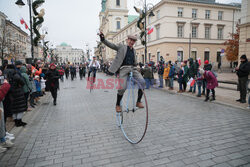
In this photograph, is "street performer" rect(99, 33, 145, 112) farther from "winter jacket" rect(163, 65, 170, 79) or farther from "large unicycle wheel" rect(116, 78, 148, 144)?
"winter jacket" rect(163, 65, 170, 79)

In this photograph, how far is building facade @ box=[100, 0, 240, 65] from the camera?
38.3 metres

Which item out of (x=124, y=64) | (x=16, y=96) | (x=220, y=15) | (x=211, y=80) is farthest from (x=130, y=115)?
(x=220, y=15)

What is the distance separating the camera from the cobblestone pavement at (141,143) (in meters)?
3.31

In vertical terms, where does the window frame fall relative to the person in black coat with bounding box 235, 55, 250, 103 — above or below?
above

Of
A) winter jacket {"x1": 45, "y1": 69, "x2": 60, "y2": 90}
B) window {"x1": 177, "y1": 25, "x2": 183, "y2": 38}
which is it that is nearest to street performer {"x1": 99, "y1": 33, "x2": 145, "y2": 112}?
winter jacket {"x1": 45, "y1": 69, "x2": 60, "y2": 90}

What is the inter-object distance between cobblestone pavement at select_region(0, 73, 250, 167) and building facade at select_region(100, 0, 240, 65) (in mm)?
33837

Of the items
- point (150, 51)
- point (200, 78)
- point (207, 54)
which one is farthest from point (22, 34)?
point (200, 78)

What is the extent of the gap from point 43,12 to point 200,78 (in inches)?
493

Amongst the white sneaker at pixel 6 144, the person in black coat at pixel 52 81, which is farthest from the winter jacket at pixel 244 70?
the white sneaker at pixel 6 144

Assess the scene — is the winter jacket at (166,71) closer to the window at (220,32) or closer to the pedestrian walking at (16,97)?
the pedestrian walking at (16,97)

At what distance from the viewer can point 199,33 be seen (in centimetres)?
4066

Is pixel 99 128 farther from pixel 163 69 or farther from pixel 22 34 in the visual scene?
pixel 22 34

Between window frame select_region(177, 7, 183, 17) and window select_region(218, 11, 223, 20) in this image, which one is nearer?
window frame select_region(177, 7, 183, 17)

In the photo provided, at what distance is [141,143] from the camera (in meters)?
4.05
